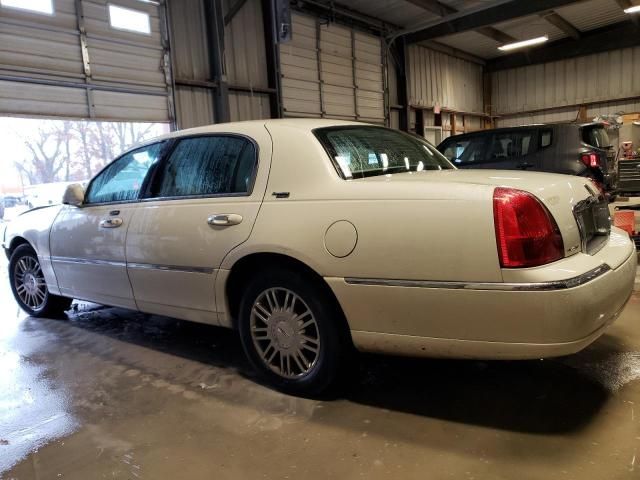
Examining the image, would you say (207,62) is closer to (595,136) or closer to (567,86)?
(595,136)

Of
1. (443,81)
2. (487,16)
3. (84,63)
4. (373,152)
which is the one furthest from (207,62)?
(443,81)

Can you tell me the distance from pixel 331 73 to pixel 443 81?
5.99 m

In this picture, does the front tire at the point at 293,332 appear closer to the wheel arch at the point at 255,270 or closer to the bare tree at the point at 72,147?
the wheel arch at the point at 255,270

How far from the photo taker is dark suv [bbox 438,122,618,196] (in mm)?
6746

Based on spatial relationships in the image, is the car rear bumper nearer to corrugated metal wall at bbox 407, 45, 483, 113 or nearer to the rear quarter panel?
the rear quarter panel

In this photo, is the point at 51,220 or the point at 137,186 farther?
the point at 51,220

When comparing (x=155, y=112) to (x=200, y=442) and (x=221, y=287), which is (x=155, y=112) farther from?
(x=200, y=442)

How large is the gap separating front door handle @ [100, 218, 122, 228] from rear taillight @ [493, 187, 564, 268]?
2.42 meters

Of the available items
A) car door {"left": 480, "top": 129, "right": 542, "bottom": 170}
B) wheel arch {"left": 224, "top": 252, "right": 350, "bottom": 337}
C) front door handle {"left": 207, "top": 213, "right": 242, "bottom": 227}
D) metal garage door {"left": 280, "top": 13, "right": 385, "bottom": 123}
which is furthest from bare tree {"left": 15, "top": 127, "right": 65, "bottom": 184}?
car door {"left": 480, "top": 129, "right": 542, "bottom": 170}

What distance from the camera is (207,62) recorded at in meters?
8.93

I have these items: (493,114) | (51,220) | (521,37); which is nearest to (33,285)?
(51,220)

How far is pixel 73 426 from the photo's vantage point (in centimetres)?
239

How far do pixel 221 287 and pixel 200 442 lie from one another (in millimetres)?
826

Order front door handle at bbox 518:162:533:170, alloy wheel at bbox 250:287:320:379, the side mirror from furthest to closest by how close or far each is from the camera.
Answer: front door handle at bbox 518:162:533:170 < the side mirror < alloy wheel at bbox 250:287:320:379
